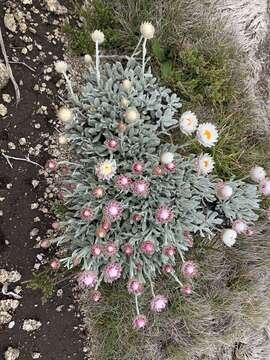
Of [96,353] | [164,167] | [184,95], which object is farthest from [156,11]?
[96,353]

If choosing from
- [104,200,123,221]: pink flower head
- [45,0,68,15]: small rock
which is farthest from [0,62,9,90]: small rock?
[104,200,123,221]: pink flower head

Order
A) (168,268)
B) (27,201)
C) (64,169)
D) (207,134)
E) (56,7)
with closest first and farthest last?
(207,134) < (168,268) < (64,169) < (27,201) < (56,7)

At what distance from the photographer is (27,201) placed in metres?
2.83

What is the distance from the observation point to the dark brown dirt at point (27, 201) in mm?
2791

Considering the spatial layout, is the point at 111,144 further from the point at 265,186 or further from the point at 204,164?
the point at 265,186

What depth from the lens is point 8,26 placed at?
284 cm

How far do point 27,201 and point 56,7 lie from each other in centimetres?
119

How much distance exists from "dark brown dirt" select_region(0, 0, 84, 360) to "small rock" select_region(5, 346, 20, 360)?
0.03m

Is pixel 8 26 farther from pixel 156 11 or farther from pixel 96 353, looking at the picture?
pixel 96 353

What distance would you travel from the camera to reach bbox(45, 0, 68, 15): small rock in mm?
2967

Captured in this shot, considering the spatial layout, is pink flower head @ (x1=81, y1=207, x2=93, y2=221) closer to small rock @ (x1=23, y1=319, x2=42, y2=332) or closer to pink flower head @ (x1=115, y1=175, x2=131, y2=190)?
pink flower head @ (x1=115, y1=175, x2=131, y2=190)

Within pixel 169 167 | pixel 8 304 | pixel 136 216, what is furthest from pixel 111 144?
pixel 8 304

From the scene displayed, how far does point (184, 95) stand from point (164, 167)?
31.1 inches

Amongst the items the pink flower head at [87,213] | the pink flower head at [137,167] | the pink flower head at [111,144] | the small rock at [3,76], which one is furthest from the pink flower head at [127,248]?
the small rock at [3,76]
